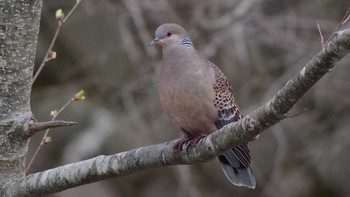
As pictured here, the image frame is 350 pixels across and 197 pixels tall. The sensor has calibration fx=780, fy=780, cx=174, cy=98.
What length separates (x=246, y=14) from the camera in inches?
234

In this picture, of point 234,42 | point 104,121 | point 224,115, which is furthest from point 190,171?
point 224,115

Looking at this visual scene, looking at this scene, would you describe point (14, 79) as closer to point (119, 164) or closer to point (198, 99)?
point (119, 164)

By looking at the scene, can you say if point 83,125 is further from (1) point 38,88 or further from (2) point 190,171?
(2) point 190,171

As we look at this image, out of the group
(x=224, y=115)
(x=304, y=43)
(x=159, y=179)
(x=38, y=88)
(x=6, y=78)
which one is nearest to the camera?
(x=6, y=78)

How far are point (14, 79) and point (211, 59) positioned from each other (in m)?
3.33

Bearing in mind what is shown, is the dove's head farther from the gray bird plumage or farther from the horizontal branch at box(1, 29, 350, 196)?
the horizontal branch at box(1, 29, 350, 196)

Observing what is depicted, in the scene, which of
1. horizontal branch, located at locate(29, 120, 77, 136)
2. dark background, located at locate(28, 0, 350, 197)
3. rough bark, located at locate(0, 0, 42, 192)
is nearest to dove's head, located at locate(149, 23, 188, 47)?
rough bark, located at locate(0, 0, 42, 192)

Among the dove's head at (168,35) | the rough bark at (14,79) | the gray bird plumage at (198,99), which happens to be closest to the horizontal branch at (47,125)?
the rough bark at (14,79)

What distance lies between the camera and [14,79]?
306 centimetres

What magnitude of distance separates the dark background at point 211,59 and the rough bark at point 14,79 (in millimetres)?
2698

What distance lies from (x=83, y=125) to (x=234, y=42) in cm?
145

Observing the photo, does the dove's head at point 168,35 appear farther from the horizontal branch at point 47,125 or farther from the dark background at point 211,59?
the dark background at point 211,59

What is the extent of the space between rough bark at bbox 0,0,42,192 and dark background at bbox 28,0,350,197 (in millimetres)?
2698

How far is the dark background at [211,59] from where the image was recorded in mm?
5918
